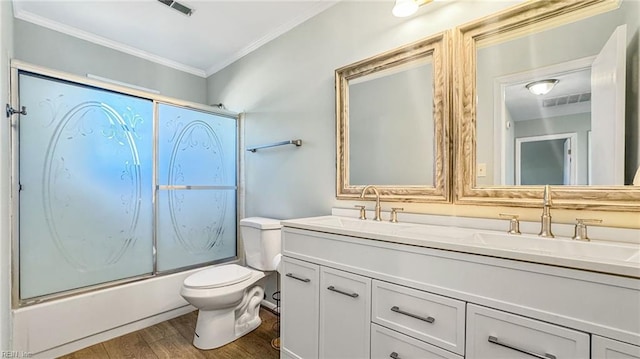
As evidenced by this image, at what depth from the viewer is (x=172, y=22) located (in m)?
2.27

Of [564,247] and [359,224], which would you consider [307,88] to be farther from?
[564,247]

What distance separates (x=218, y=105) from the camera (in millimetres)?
3086

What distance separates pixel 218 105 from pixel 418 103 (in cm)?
232

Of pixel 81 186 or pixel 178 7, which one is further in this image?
pixel 178 7

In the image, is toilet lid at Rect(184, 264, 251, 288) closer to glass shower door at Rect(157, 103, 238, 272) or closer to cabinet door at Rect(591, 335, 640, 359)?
glass shower door at Rect(157, 103, 238, 272)

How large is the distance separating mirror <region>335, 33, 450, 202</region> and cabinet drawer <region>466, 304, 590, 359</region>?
2.10ft

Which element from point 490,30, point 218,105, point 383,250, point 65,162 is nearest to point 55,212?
point 65,162

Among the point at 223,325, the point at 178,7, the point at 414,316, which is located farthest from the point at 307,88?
the point at 223,325

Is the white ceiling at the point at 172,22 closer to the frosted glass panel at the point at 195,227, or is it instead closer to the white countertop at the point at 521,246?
the frosted glass panel at the point at 195,227

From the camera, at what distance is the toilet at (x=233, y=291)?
1800mm

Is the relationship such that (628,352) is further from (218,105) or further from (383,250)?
(218,105)

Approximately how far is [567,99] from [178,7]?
249cm

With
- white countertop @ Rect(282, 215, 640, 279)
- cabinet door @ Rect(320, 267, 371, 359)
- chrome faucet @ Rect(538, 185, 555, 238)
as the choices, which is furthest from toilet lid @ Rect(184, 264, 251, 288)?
chrome faucet @ Rect(538, 185, 555, 238)

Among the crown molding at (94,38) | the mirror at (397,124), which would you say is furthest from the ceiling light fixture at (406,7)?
the crown molding at (94,38)
